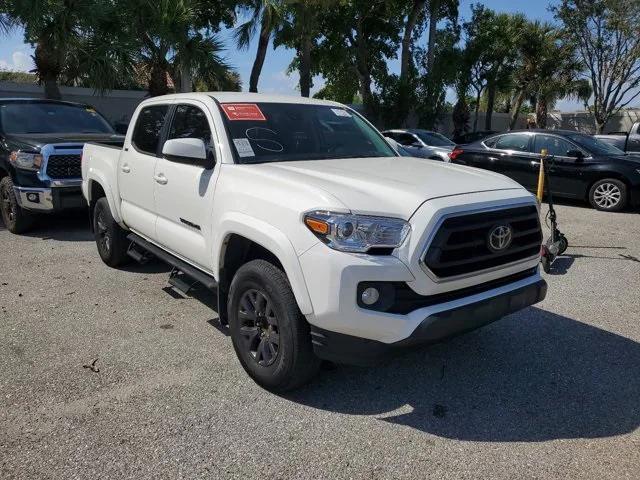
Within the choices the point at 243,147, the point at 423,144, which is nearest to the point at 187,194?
the point at 243,147

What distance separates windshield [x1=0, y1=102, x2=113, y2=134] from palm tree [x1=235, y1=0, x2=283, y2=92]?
11.5 meters

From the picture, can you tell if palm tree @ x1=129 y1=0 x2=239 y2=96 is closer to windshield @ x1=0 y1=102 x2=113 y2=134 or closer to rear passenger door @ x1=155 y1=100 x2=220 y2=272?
windshield @ x1=0 y1=102 x2=113 y2=134

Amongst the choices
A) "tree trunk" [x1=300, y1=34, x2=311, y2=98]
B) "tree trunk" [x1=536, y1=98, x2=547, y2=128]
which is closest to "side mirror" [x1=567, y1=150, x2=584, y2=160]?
"tree trunk" [x1=300, y1=34, x2=311, y2=98]

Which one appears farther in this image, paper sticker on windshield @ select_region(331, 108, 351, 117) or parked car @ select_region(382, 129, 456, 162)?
parked car @ select_region(382, 129, 456, 162)

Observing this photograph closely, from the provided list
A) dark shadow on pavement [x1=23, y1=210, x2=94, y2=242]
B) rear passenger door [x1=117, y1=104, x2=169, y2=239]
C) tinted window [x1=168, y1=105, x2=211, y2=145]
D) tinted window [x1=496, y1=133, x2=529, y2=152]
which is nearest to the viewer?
tinted window [x1=168, y1=105, x2=211, y2=145]

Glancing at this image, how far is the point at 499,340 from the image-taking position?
4172 mm

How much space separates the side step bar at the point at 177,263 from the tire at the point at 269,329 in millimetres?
449

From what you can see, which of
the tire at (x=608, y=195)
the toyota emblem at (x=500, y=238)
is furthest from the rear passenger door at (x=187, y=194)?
the tire at (x=608, y=195)

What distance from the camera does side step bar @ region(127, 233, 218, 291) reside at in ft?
12.8

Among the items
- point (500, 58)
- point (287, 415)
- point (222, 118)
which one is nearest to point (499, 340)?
point (287, 415)

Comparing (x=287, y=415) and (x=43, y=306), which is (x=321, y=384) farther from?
(x=43, y=306)

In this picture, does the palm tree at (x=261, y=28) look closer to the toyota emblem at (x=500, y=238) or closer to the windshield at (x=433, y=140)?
the windshield at (x=433, y=140)

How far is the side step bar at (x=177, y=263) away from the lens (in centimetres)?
390

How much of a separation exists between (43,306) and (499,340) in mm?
3948
